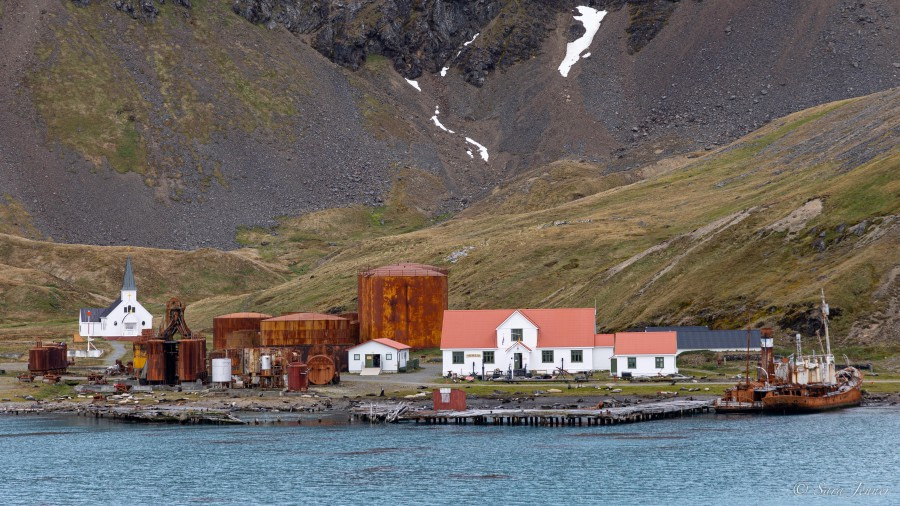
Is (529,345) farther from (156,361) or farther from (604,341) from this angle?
(156,361)

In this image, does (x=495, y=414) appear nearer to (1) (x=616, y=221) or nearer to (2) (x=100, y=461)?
(2) (x=100, y=461)

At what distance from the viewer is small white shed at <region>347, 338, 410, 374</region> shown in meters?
122

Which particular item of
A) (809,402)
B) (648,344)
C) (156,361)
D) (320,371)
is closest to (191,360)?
(156,361)

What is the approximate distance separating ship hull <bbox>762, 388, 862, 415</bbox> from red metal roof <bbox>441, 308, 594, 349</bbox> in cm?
2110

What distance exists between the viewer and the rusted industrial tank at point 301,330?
408 feet

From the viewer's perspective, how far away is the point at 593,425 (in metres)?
89.6

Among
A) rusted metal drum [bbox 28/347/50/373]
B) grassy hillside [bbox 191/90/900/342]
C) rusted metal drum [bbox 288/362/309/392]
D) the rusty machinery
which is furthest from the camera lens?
rusted metal drum [bbox 28/347/50/373]

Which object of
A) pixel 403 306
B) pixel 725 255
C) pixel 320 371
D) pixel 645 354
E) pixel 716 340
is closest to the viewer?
pixel 645 354

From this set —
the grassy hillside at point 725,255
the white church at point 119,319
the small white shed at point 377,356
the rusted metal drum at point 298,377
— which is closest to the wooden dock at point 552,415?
the rusted metal drum at point 298,377

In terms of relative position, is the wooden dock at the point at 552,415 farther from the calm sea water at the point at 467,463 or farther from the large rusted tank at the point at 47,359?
the large rusted tank at the point at 47,359

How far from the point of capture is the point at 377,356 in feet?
401

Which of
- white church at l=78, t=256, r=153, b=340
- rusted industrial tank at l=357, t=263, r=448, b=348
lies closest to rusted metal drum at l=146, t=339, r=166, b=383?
rusted industrial tank at l=357, t=263, r=448, b=348

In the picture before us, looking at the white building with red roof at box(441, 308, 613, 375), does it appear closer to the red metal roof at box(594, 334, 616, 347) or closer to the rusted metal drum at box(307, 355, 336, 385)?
the red metal roof at box(594, 334, 616, 347)

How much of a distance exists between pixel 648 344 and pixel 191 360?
42279 mm
